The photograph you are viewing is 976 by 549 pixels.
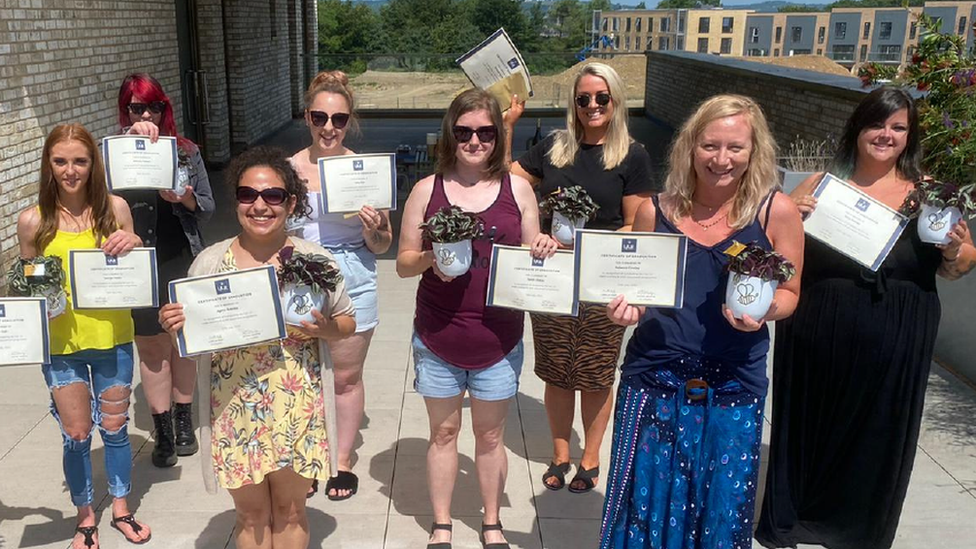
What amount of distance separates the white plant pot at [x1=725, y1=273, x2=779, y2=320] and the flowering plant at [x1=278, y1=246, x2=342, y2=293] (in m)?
1.25

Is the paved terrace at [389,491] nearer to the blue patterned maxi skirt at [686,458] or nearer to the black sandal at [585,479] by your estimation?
the black sandal at [585,479]

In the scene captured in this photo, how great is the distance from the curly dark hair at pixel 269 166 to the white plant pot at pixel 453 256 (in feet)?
1.73

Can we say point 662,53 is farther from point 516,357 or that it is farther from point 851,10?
point 851,10

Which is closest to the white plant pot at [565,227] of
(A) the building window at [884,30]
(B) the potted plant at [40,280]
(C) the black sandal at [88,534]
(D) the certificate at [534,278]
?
(D) the certificate at [534,278]

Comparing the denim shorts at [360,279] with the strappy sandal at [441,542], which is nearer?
the strappy sandal at [441,542]

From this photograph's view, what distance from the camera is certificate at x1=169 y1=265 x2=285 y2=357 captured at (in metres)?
2.69

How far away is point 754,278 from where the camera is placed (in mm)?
2520

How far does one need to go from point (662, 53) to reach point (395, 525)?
17048mm

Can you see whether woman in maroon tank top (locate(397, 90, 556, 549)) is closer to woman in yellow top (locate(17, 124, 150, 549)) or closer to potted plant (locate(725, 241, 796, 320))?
potted plant (locate(725, 241, 796, 320))

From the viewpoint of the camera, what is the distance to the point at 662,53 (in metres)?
19.1

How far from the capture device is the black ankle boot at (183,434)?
4438mm

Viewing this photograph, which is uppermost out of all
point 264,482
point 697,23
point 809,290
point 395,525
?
point 697,23

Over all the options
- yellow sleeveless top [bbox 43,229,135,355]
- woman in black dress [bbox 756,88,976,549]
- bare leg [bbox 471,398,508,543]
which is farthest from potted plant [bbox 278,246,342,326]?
woman in black dress [bbox 756,88,976,549]

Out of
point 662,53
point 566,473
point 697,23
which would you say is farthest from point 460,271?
point 697,23
